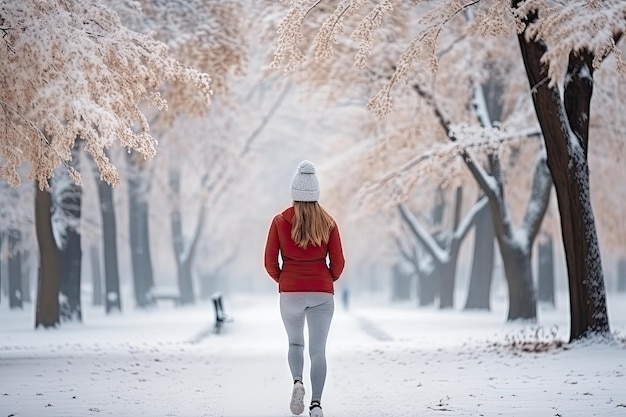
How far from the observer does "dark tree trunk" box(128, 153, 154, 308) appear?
3547 cm

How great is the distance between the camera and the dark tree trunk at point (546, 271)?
1361 inches

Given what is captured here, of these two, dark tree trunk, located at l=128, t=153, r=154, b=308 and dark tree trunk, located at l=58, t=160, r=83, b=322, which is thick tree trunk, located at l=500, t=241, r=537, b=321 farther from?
dark tree trunk, located at l=128, t=153, r=154, b=308

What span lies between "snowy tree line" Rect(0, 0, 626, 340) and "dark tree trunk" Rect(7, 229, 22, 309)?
97 millimetres

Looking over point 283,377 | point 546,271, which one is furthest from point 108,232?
point 283,377

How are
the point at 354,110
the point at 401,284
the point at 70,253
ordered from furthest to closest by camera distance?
the point at 401,284 < the point at 354,110 < the point at 70,253

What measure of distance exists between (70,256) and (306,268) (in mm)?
16054

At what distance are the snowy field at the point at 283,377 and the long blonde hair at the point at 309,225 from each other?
1.74m

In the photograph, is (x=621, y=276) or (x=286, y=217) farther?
(x=621, y=276)

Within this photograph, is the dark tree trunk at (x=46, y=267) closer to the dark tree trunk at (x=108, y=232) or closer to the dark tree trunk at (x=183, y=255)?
the dark tree trunk at (x=108, y=232)

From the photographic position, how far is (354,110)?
31578mm

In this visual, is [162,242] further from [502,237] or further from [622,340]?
[622,340]

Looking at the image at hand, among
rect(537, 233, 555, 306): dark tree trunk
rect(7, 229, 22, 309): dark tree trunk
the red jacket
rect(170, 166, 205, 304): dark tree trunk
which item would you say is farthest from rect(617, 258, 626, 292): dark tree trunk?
the red jacket

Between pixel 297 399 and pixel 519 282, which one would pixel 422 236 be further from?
pixel 297 399

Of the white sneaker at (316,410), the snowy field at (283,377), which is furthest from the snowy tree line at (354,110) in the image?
the white sneaker at (316,410)
